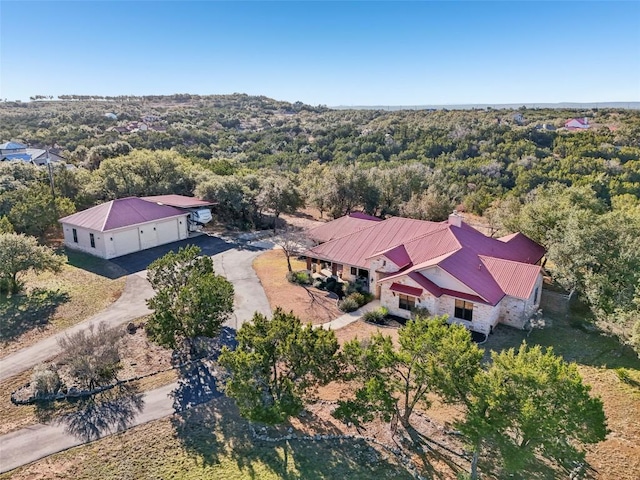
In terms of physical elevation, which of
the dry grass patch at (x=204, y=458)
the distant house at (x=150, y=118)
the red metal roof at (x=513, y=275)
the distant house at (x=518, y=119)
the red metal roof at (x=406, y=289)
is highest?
the distant house at (x=150, y=118)

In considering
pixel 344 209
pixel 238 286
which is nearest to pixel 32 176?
pixel 238 286

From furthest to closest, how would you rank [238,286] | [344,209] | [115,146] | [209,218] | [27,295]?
[115,146], [344,209], [209,218], [238,286], [27,295]

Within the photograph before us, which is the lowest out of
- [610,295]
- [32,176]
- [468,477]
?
[468,477]

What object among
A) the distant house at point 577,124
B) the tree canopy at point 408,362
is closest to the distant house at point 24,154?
the tree canopy at point 408,362

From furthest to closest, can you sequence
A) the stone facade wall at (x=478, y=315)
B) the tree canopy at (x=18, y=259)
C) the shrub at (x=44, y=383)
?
the tree canopy at (x=18, y=259) → the stone facade wall at (x=478, y=315) → the shrub at (x=44, y=383)

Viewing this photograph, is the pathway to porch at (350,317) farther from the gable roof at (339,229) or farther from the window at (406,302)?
the gable roof at (339,229)

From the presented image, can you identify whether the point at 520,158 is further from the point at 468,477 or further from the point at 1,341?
the point at 1,341

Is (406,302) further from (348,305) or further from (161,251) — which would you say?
(161,251)
